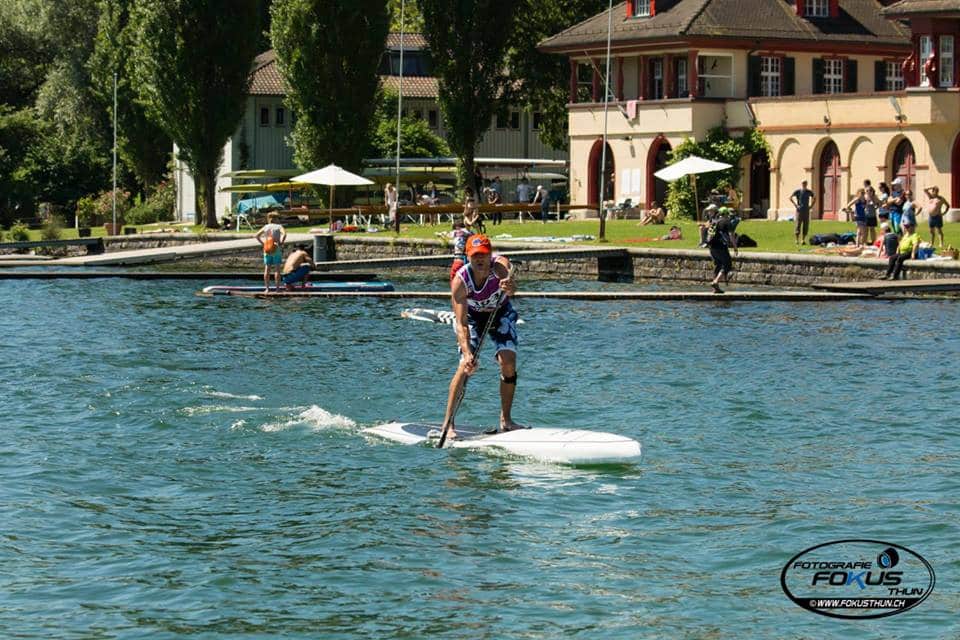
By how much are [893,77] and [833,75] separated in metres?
3.01

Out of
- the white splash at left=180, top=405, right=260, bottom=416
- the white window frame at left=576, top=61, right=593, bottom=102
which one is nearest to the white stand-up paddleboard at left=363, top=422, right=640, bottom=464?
the white splash at left=180, top=405, right=260, bottom=416

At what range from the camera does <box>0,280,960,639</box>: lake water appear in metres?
14.1

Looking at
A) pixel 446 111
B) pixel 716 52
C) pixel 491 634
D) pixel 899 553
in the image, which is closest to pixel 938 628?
pixel 899 553

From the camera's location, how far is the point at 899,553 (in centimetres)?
1553

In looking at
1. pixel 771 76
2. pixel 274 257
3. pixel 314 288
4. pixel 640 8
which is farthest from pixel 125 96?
pixel 274 257

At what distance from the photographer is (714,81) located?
2512 inches

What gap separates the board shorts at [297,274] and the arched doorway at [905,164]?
22578 mm

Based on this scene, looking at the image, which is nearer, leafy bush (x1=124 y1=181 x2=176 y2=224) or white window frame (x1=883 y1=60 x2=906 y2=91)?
white window frame (x1=883 y1=60 x2=906 y2=91)

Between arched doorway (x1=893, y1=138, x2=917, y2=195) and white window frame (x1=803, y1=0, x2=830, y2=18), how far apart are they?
10511 mm

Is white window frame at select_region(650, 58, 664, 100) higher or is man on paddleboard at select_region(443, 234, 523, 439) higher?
white window frame at select_region(650, 58, 664, 100)

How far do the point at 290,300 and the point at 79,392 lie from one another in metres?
14.7

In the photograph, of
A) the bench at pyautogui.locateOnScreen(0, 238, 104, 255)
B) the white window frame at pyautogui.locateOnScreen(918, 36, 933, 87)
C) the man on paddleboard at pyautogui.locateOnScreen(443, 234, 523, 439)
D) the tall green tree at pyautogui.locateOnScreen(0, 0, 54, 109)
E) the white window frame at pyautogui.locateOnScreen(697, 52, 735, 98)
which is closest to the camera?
the man on paddleboard at pyautogui.locateOnScreen(443, 234, 523, 439)

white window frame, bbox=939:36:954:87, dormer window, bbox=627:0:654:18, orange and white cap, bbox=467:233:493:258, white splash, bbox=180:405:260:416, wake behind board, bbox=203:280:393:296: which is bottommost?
white splash, bbox=180:405:260:416

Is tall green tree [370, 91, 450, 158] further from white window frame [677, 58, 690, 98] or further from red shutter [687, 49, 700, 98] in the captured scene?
red shutter [687, 49, 700, 98]
